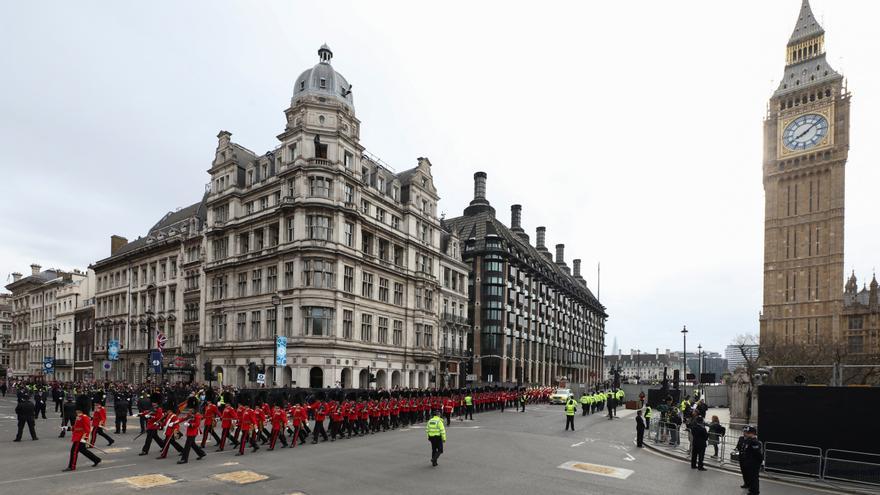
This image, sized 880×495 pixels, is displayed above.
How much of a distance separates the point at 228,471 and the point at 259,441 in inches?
255

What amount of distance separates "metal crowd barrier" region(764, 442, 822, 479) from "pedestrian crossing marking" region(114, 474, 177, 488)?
1636cm

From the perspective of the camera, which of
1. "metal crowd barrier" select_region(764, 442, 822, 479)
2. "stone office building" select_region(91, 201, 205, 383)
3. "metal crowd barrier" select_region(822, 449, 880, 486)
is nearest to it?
"metal crowd barrier" select_region(822, 449, 880, 486)

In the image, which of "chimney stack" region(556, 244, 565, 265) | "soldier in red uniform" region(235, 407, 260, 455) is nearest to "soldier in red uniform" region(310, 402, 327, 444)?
"soldier in red uniform" region(235, 407, 260, 455)

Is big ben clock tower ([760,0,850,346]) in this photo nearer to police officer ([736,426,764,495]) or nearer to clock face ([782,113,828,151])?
clock face ([782,113,828,151])

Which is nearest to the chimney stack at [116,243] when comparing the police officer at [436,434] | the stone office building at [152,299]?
the stone office building at [152,299]

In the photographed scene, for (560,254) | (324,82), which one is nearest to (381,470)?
(324,82)

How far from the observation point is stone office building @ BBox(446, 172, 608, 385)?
73.9 metres

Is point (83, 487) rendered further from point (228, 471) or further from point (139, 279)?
point (139, 279)

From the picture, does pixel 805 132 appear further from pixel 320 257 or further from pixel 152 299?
pixel 152 299

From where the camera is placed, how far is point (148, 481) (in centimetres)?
1355

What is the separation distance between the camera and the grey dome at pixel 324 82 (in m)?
51.0

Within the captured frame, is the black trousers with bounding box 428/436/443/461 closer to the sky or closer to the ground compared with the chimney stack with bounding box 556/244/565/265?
closer to the ground

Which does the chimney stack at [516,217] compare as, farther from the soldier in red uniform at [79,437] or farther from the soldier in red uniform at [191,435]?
the soldier in red uniform at [79,437]

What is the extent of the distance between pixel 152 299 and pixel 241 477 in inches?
2132
